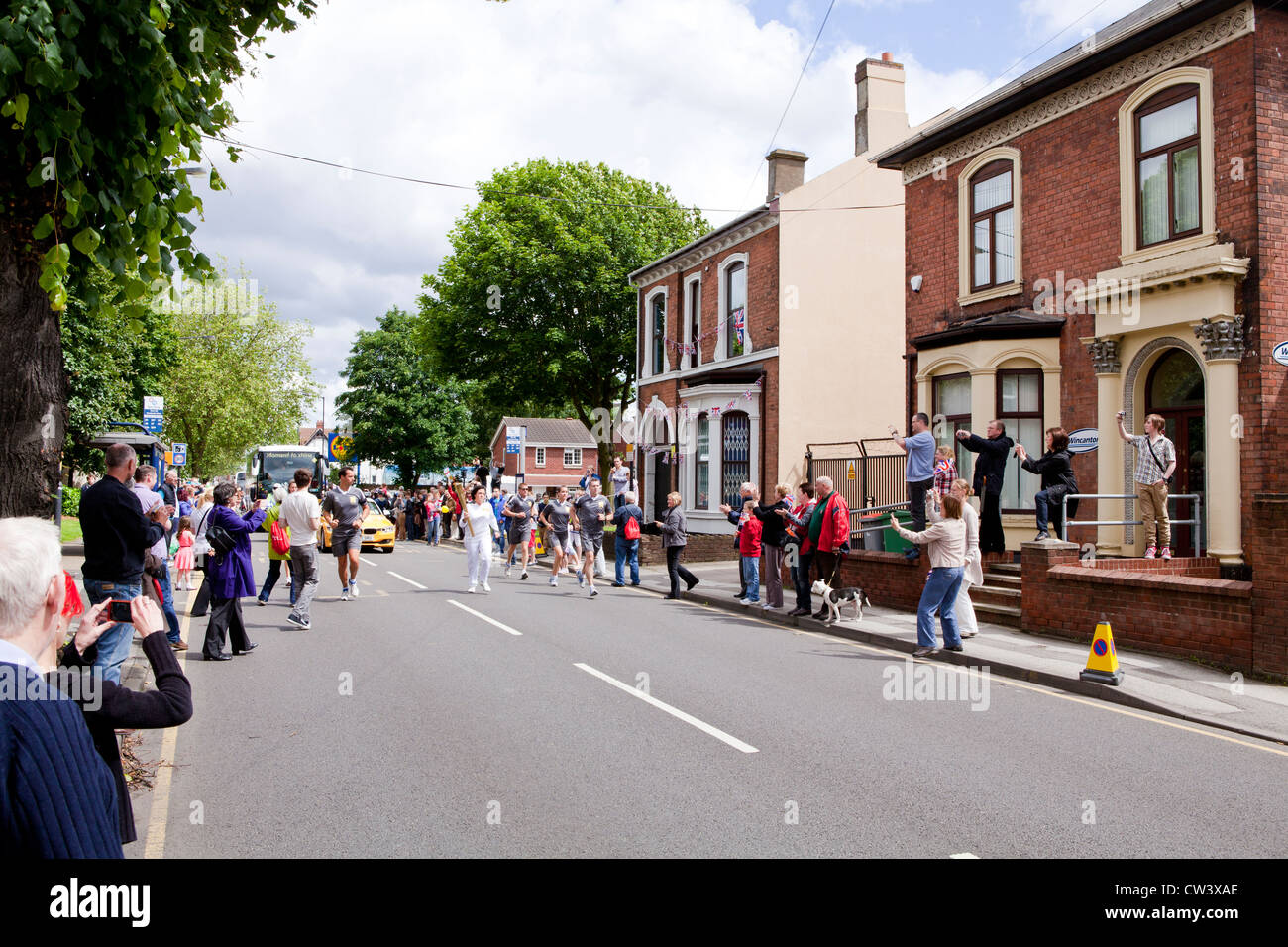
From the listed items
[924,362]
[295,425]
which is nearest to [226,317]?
[295,425]

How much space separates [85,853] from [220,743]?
16.5 feet

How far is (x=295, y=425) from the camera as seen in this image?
51.5 metres

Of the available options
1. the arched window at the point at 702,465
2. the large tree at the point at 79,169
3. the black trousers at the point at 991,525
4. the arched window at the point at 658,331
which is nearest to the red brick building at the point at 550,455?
the arched window at the point at 658,331

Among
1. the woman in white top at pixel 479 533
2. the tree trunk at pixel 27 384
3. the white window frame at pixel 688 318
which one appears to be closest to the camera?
the tree trunk at pixel 27 384

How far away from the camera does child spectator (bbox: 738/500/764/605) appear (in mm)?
15211

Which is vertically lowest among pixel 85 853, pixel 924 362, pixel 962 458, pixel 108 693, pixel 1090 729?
pixel 1090 729

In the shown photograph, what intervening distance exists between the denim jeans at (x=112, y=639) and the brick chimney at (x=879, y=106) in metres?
21.2

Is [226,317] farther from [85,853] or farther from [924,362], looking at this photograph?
[85,853]

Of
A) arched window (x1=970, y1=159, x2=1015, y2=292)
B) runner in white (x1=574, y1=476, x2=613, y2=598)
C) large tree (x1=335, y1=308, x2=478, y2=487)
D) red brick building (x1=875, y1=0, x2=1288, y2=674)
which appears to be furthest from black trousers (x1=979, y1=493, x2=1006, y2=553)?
large tree (x1=335, y1=308, x2=478, y2=487)

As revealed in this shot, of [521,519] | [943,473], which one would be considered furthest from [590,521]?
[943,473]

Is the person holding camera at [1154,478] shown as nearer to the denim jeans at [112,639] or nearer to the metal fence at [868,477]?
the metal fence at [868,477]

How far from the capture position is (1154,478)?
Result: 12.0 m

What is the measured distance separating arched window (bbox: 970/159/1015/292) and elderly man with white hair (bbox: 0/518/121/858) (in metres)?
16.2

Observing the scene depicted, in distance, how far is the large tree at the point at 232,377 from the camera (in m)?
44.7
